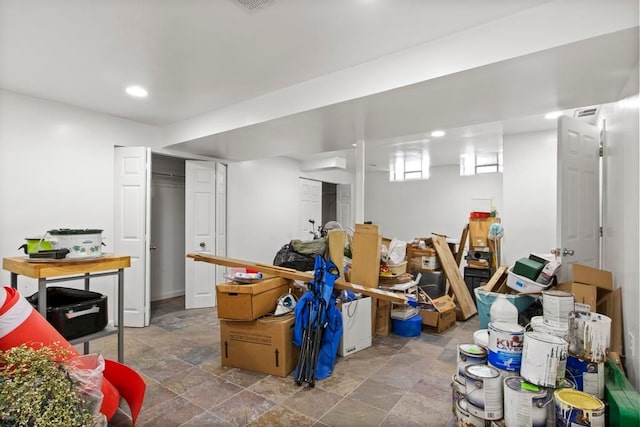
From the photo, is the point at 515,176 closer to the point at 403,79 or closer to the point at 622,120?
the point at 622,120

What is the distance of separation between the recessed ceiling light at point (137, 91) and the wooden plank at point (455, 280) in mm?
4044

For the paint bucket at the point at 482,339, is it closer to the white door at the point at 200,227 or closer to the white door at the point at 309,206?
the white door at the point at 200,227

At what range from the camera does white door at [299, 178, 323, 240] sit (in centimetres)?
672

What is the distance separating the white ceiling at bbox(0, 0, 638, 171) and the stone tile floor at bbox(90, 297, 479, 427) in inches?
85.8

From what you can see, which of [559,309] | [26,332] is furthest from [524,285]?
[26,332]

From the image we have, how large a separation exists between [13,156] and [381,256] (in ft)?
12.8

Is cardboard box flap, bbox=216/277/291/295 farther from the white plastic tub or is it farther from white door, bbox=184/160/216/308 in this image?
the white plastic tub

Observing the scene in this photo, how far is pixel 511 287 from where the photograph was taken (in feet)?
10.4

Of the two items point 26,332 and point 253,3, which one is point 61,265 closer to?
point 26,332

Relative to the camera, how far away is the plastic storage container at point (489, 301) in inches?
122

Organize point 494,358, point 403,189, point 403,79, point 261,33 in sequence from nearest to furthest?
point 494,358 < point 261,33 < point 403,79 < point 403,189

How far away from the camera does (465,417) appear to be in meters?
1.84

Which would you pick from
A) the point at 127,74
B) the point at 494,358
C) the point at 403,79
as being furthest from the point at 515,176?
the point at 127,74

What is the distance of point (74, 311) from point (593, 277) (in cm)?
384
